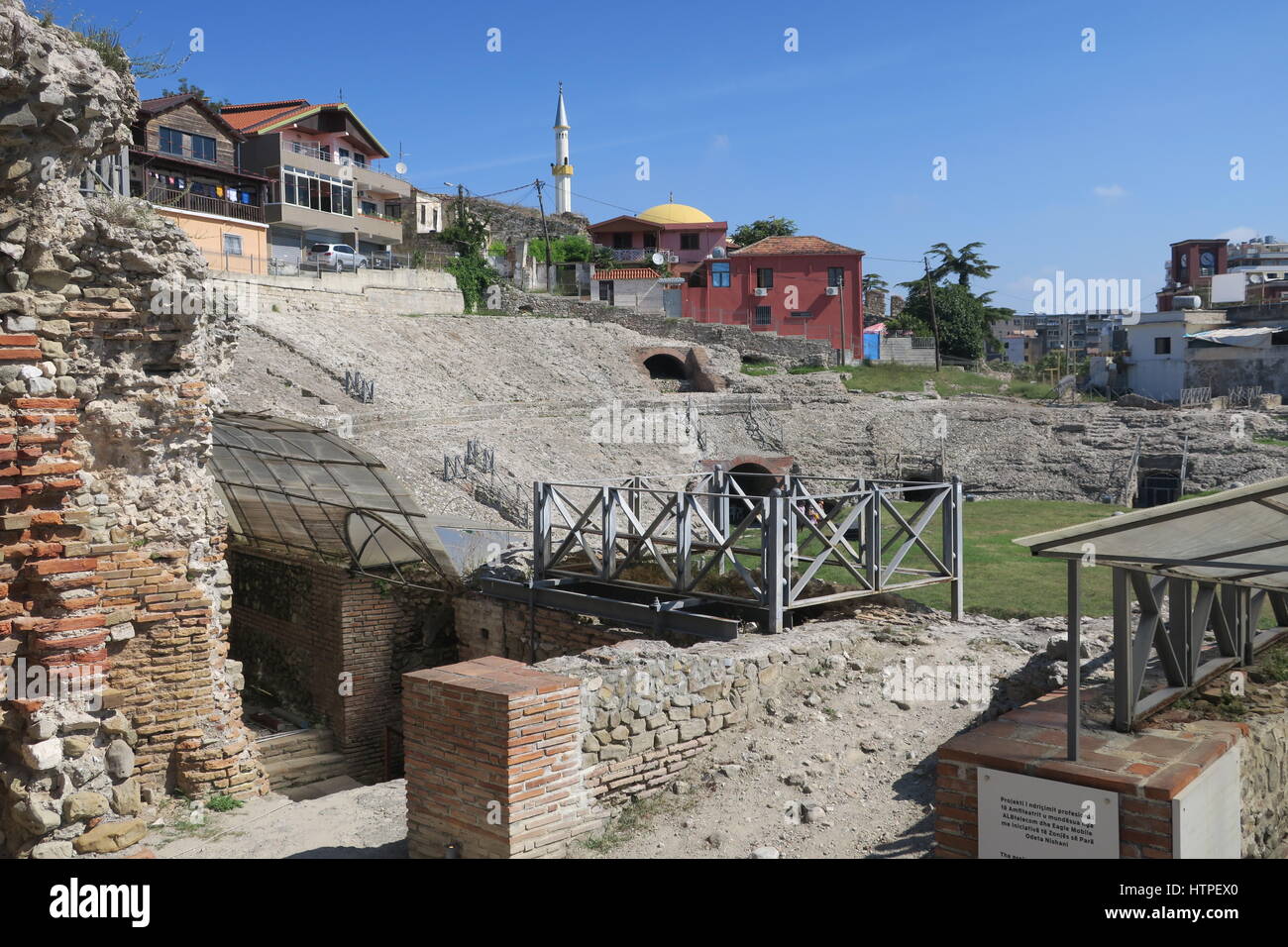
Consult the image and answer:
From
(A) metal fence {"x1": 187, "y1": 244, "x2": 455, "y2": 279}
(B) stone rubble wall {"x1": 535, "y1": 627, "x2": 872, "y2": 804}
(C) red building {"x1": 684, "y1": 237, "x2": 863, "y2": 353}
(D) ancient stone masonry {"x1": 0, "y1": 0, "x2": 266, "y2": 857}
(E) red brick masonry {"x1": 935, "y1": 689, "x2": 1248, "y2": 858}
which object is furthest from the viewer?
(C) red building {"x1": 684, "y1": 237, "x2": 863, "y2": 353}

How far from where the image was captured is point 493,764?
19.9 ft

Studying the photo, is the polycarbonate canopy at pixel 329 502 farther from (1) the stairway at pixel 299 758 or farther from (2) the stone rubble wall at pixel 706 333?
(2) the stone rubble wall at pixel 706 333

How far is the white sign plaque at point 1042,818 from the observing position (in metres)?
4.78

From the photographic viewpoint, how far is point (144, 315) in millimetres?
7773

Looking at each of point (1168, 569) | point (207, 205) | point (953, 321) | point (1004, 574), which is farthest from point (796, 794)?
point (953, 321)

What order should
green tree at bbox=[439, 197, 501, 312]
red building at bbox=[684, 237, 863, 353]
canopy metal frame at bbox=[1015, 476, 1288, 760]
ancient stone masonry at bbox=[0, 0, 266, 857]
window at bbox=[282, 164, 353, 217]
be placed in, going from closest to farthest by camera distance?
canopy metal frame at bbox=[1015, 476, 1288, 760] → ancient stone masonry at bbox=[0, 0, 266, 857] → window at bbox=[282, 164, 353, 217] → green tree at bbox=[439, 197, 501, 312] → red building at bbox=[684, 237, 863, 353]

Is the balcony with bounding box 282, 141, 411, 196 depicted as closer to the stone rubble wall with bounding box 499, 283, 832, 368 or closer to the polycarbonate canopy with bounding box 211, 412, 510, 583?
the stone rubble wall with bounding box 499, 283, 832, 368

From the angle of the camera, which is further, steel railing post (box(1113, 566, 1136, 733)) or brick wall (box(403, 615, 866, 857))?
brick wall (box(403, 615, 866, 857))

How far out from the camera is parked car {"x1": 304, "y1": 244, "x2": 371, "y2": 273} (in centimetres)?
3631

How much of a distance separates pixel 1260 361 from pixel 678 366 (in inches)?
778

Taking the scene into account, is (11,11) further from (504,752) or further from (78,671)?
(504,752)

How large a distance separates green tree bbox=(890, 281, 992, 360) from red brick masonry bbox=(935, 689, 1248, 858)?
43.7 meters

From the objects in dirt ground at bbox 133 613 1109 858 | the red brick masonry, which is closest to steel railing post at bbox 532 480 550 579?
dirt ground at bbox 133 613 1109 858

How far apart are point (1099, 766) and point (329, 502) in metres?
9.01
